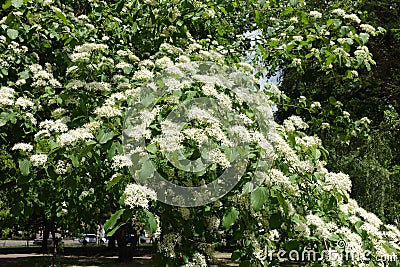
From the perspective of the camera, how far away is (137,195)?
6.57 feet

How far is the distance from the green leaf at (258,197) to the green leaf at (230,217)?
180mm

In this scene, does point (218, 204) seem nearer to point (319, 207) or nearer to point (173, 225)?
point (173, 225)

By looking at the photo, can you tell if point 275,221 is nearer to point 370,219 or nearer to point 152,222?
point 152,222

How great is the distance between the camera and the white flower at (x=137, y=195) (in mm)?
1979

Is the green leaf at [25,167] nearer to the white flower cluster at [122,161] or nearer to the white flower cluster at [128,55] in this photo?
the white flower cluster at [122,161]

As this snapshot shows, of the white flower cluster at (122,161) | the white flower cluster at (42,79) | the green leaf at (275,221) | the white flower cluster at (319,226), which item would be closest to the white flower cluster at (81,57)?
the white flower cluster at (42,79)

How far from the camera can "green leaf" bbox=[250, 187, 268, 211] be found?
198cm

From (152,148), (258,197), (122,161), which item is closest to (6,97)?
(122,161)

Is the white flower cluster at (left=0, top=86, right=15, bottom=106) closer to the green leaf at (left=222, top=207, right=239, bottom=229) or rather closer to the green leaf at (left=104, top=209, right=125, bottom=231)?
the green leaf at (left=104, top=209, right=125, bottom=231)

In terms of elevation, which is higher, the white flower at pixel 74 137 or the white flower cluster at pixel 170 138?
the white flower at pixel 74 137

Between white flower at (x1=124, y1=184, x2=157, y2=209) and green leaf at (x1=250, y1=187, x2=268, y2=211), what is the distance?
0.45 metres

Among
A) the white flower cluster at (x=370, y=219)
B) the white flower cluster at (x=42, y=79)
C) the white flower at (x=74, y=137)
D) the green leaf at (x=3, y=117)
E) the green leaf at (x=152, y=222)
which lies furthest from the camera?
the white flower cluster at (x=42, y=79)

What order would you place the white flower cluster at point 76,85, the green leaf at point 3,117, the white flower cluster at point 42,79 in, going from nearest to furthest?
the green leaf at point 3,117
the white flower cluster at point 76,85
the white flower cluster at point 42,79

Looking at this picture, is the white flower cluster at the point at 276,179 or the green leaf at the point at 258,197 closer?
the green leaf at the point at 258,197
